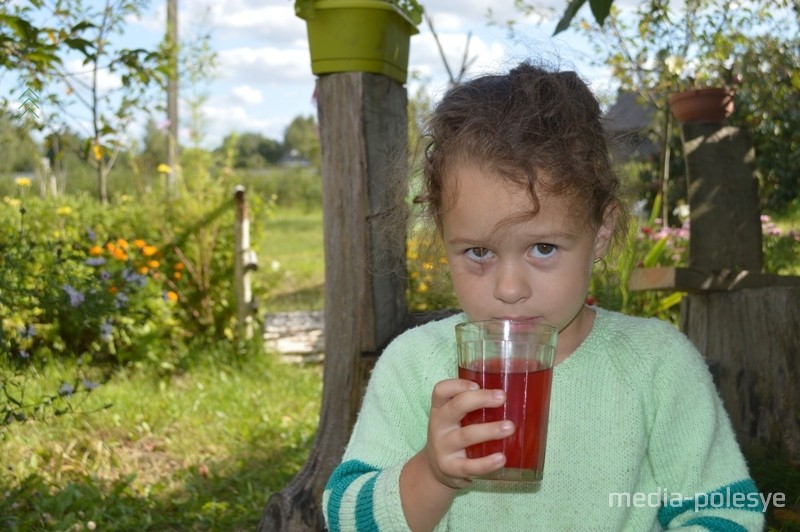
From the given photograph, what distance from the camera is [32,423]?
428cm

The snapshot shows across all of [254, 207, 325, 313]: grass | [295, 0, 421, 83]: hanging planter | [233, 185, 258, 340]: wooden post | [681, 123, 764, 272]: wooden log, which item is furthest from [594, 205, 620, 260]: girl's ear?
[233, 185, 258, 340]: wooden post

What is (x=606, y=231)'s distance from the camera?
189cm

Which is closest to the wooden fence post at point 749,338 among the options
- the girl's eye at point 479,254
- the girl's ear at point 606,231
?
the girl's ear at point 606,231

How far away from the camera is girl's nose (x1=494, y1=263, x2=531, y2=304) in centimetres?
163

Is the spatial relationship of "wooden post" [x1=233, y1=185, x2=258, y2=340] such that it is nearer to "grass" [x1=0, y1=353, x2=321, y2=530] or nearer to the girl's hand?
"grass" [x1=0, y1=353, x2=321, y2=530]

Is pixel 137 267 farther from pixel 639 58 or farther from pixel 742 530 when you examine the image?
pixel 742 530

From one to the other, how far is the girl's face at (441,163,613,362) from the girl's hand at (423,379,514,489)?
0.26 meters

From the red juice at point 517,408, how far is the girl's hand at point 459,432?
0.05ft

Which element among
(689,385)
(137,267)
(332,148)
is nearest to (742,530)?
(689,385)

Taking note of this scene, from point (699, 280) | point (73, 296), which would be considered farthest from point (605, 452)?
point (73, 296)

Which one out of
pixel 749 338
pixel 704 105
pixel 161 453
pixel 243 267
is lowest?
pixel 161 453

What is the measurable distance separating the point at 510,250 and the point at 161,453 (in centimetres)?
330

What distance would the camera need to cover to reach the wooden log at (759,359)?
3.60m

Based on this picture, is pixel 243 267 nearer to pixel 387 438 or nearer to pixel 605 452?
pixel 387 438
